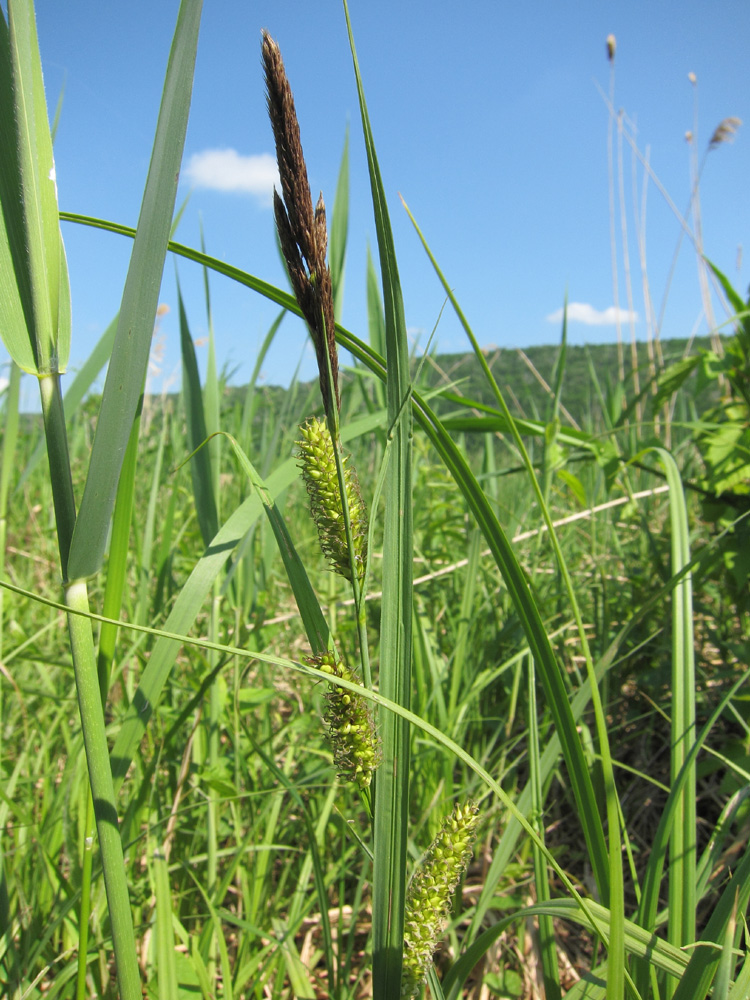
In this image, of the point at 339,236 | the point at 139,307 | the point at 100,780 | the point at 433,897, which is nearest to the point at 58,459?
the point at 139,307

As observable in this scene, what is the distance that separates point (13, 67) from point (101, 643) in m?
0.49

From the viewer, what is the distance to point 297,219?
0.38 metres

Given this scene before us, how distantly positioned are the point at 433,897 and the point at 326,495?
1.14 ft

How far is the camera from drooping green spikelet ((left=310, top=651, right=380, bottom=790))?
469 millimetres

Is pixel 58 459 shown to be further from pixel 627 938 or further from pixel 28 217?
pixel 627 938

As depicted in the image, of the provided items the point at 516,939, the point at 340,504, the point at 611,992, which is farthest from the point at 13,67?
the point at 516,939

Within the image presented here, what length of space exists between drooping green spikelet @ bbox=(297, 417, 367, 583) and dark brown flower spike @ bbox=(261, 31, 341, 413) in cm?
7

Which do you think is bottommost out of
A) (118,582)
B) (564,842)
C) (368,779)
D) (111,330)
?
(564,842)

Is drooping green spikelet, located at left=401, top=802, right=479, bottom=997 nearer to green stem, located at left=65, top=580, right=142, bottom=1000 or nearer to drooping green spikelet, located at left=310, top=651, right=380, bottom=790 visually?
drooping green spikelet, located at left=310, top=651, right=380, bottom=790

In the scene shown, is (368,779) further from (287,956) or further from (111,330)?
(111,330)

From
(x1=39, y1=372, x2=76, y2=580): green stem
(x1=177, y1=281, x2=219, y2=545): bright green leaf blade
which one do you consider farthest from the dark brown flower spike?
(x1=177, y1=281, x2=219, y2=545): bright green leaf blade

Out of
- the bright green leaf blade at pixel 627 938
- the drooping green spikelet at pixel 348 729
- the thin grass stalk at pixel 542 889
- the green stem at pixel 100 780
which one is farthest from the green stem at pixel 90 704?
the thin grass stalk at pixel 542 889

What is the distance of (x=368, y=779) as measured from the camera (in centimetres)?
48

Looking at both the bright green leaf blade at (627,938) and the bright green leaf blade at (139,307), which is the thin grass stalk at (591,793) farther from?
the bright green leaf blade at (139,307)
